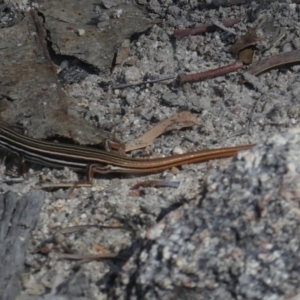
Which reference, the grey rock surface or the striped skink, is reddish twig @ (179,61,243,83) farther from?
the grey rock surface

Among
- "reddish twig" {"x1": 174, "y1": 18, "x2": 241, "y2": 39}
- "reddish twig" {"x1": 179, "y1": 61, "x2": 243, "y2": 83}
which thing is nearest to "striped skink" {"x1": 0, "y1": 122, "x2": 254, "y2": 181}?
"reddish twig" {"x1": 179, "y1": 61, "x2": 243, "y2": 83}

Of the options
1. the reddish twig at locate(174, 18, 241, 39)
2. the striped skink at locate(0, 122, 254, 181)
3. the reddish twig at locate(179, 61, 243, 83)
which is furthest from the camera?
the reddish twig at locate(174, 18, 241, 39)

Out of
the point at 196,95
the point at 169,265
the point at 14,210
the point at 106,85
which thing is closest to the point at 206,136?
the point at 196,95

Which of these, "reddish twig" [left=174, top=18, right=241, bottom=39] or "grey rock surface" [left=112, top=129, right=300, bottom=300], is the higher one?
"reddish twig" [left=174, top=18, right=241, bottom=39]

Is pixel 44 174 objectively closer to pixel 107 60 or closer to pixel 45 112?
pixel 45 112

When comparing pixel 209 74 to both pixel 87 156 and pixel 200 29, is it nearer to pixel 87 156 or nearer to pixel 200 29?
pixel 200 29

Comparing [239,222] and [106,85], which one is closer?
[239,222]

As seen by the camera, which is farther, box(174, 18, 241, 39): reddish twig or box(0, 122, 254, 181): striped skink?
box(174, 18, 241, 39): reddish twig
